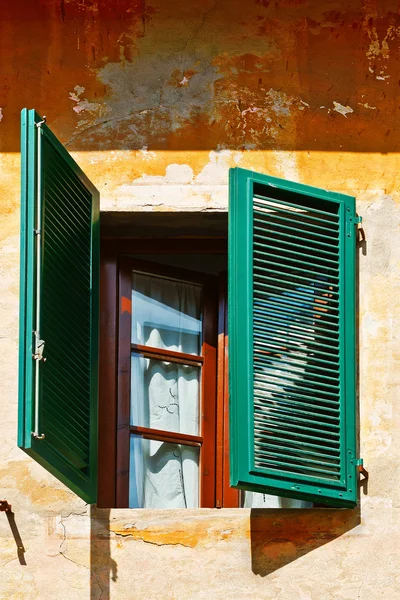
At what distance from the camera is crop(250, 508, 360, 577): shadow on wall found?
243 inches

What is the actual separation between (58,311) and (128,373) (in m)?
0.84

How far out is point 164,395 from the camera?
6766 mm

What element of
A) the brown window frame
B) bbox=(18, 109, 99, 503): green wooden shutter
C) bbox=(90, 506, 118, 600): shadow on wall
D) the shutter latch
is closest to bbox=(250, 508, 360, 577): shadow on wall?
the brown window frame

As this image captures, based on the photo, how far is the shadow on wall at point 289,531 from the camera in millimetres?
6160

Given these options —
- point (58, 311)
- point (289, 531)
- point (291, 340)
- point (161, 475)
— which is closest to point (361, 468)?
point (289, 531)

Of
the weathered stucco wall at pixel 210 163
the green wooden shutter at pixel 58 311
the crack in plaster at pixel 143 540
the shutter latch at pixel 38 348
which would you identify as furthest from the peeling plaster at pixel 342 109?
the crack in plaster at pixel 143 540

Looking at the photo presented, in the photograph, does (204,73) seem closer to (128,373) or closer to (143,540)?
(128,373)

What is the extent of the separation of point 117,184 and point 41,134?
822 millimetres

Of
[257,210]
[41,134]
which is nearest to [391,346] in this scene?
[257,210]

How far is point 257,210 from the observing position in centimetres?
624

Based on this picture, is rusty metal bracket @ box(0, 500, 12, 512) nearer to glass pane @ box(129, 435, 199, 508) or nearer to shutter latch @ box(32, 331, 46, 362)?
glass pane @ box(129, 435, 199, 508)

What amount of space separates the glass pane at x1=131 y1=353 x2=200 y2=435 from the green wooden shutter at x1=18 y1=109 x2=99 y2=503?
1.40 ft

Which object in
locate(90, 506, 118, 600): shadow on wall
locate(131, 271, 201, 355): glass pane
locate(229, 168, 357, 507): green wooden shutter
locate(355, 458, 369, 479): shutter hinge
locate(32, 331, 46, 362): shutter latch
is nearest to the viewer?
locate(32, 331, 46, 362): shutter latch

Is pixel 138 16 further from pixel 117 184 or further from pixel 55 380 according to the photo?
pixel 55 380
